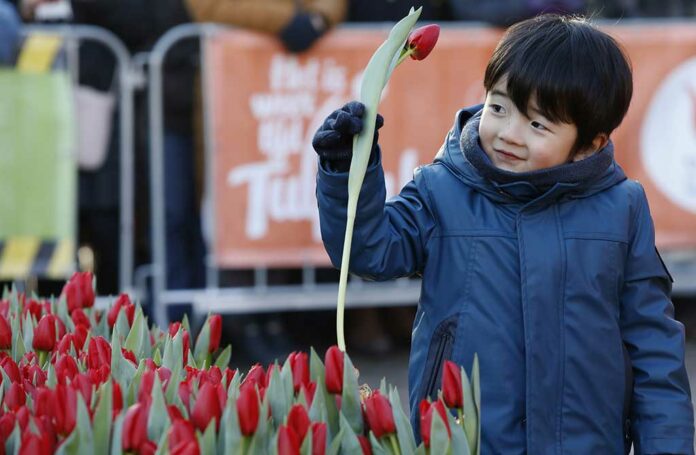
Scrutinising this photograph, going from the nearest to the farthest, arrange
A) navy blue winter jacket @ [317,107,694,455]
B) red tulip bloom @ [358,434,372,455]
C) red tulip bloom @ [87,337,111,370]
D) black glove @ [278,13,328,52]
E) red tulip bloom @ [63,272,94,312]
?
red tulip bloom @ [358,434,372,455]
red tulip bloom @ [87,337,111,370]
navy blue winter jacket @ [317,107,694,455]
red tulip bloom @ [63,272,94,312]
black glove @ [278,13,328,52]

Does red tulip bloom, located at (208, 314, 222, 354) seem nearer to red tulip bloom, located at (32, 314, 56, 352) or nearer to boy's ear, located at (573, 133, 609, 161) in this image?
red tulip bloom, located at (32, 314, 56, 352)

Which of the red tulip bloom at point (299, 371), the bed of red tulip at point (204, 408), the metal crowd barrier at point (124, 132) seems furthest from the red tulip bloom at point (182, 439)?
the metal crowd barrier at point (124, 132)

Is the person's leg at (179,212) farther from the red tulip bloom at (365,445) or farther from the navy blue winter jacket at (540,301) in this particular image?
the red tulip bloom at (365,445)

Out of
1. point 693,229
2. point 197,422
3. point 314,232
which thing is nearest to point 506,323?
point 197,422

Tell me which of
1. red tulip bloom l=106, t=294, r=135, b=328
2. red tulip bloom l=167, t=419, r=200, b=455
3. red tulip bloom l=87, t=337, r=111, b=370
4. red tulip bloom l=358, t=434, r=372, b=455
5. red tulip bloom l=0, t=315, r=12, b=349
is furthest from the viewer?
red tulip bloom l=106, t=294, r=135, b=328

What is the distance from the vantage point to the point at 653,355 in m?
2.72

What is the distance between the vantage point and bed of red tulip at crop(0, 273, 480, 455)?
202 centimetres

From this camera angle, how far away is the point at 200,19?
21.8 feet

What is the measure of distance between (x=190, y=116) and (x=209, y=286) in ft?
2.95

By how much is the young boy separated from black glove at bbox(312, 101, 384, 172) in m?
0.10

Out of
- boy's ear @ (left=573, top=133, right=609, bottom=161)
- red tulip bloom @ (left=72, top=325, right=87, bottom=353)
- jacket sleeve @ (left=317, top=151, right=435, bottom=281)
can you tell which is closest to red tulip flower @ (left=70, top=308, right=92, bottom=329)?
red tulip bloom @ (left=72, top=325, right=87, bottom=353)

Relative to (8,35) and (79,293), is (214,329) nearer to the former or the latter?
(79,293)

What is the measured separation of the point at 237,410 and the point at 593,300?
0.93 meters

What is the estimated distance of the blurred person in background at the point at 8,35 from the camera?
20.6ft
